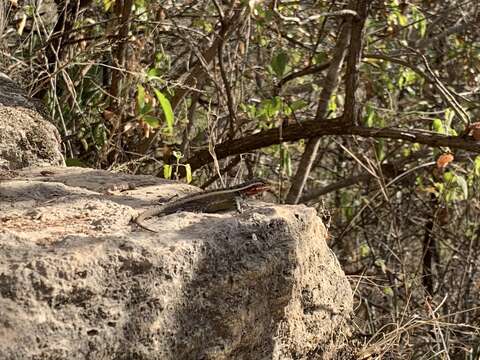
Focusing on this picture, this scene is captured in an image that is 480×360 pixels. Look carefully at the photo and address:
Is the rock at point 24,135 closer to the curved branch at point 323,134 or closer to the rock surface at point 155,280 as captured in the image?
the rock surface at point 155,280

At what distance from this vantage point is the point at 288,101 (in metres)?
5.34

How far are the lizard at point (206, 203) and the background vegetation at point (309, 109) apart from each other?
88 cm

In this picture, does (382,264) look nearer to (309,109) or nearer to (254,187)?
(309,109)

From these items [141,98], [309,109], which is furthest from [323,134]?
[309,109]

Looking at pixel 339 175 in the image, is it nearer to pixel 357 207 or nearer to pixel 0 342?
pixel 357 207

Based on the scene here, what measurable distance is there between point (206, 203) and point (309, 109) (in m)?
3.60

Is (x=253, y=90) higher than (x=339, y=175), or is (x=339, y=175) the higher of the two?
(x=253, y=90)

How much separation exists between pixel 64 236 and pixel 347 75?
2702mm

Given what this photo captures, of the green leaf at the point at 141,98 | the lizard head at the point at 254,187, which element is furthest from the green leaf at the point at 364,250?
the lizard head at the point at 254,187

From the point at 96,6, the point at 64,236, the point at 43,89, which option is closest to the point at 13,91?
the point at 43,89

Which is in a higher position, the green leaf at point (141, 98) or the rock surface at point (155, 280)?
the green leaf at point (141, 98)

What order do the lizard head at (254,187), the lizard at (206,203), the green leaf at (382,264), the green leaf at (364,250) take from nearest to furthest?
the lizard at (206,203)
the lizard head at (254,187)
the green leaf at (382,264)
the green leaf at (364,250)

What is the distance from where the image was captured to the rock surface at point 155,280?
2266 millimetres

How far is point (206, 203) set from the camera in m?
3.18
